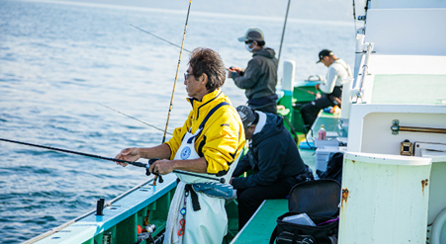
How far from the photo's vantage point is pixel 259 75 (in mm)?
6371

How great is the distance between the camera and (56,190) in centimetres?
852

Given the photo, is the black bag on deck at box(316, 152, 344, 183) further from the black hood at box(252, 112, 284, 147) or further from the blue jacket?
the black hood at box(252, 112, 284, 147)

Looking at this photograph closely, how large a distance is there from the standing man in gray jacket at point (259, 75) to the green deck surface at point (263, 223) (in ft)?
8.12

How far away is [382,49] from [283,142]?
3.82 ft

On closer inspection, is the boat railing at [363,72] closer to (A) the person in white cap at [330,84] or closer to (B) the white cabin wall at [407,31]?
(B) the white cabin wall at [407,31]

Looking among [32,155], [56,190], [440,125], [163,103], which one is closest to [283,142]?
[440,125]

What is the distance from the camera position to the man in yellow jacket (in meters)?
2.68

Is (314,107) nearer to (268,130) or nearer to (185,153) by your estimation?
(268,130)

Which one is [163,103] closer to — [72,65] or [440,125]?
[72,65]

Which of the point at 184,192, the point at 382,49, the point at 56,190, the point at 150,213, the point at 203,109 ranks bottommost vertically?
the point at 56,190

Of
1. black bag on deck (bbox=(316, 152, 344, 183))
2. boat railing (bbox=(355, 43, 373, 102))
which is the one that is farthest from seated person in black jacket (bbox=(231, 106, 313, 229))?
boat railing (bbox=(355, 43, 373, 102))

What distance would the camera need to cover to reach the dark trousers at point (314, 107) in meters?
8.84

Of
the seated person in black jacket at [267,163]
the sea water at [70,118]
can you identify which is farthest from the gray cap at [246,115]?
the sea water at [70,118]

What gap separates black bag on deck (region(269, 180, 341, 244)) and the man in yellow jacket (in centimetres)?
40
